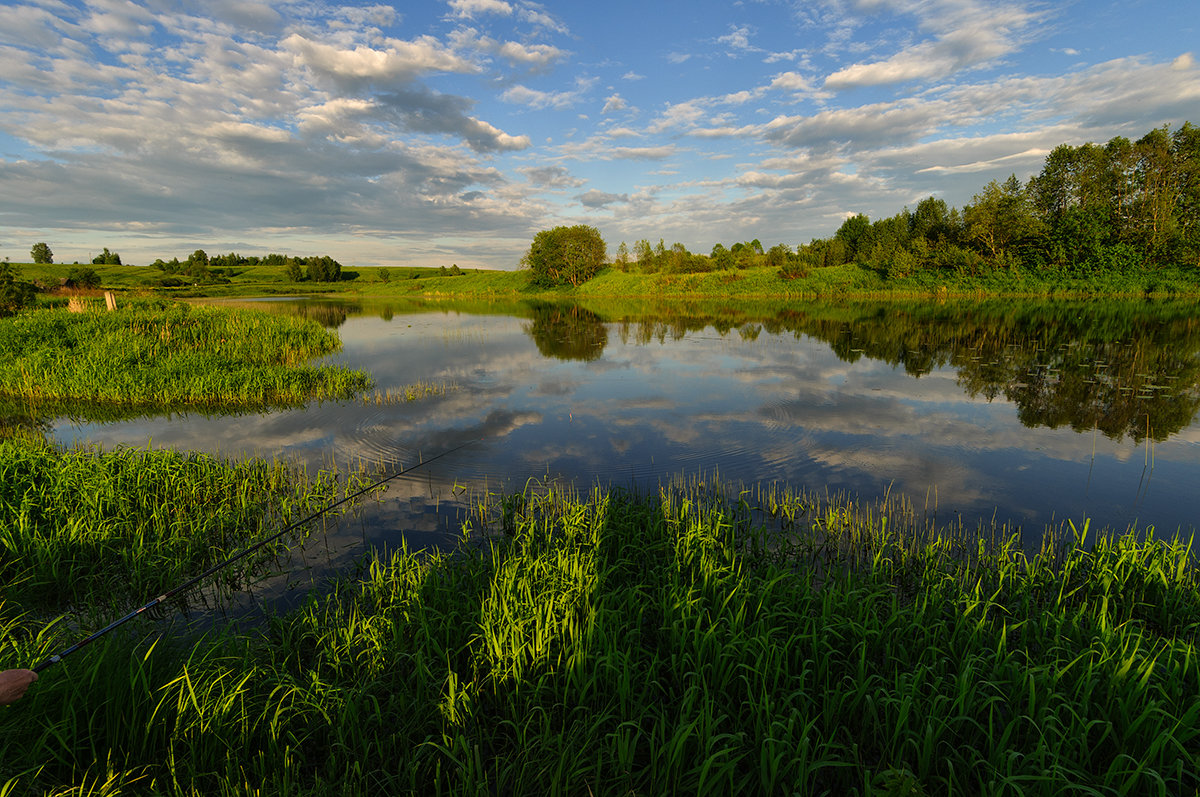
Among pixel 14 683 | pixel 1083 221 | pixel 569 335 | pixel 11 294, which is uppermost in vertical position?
pixel 1083 221

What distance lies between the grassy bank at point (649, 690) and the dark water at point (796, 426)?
2.75 m

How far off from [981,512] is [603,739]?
8708 millimetres

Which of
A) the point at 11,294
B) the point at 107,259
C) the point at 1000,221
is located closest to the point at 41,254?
the point at 107,259

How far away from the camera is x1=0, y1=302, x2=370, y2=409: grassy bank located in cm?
1778

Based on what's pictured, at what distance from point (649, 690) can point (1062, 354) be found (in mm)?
30118

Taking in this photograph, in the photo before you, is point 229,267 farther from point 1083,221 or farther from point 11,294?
point 1083,221

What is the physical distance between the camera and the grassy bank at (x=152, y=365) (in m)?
17.8

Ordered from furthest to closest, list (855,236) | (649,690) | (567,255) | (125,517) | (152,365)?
(567,255), (855,236), (152,365), (125,517), (649,690)

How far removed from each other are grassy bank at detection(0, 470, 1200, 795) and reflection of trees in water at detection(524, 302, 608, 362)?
22.3 metres

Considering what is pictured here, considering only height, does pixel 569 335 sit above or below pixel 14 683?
above

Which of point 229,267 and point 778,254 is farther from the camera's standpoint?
point 229,267

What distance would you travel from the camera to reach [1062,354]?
24141 mm

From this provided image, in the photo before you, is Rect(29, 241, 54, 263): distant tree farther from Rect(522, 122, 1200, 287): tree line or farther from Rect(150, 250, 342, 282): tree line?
Rect(522, 122, 1200, 287): tree line

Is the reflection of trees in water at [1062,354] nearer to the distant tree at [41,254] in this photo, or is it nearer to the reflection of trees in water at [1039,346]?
the reflection of trees in water at [1039,346]
